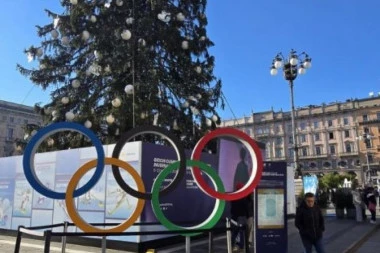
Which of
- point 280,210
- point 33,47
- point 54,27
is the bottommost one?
point 280,210

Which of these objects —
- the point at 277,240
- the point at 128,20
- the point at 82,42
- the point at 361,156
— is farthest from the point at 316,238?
the point at 361,156

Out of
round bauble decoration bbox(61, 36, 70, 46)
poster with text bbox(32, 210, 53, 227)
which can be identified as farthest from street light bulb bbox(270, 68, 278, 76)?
poster with text bbox(32, 210, 53, 227)

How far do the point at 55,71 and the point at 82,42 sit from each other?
6.49ft

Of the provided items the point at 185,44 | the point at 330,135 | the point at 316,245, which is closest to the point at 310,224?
the point at 316,245

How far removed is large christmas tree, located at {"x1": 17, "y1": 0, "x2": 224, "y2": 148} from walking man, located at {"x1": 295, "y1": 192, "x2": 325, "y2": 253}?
10167 mm

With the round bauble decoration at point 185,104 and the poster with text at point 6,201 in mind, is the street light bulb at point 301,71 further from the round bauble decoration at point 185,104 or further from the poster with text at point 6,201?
the poster with text at point 6,201

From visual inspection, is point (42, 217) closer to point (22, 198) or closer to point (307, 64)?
point (22, 198)

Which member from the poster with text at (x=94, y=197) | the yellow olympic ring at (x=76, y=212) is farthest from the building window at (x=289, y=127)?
the yellow olympic ring at (x=76, y=212)

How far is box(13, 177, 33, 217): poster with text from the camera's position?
1464 cm

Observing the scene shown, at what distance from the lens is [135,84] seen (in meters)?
17.6

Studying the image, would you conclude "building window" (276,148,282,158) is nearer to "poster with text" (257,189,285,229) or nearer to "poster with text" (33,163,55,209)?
"poster with text" (33,163,55,209)

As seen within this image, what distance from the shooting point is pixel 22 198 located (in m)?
14.9

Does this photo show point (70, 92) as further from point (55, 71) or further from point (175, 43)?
point (175, 43)

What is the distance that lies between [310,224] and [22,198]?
→ 11.4m
